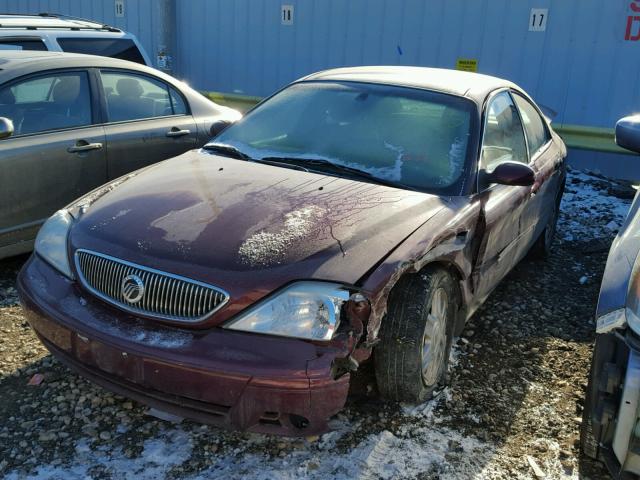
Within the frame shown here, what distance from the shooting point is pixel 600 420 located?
8.04ft

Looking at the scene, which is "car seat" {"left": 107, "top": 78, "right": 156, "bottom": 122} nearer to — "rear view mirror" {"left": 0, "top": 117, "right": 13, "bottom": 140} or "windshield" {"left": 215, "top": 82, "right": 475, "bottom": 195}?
"rear view mirror" {"left": 0, "top": 117, "right": 13, "bottom": 140}

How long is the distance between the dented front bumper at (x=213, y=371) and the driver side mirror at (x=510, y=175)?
1.56 metres

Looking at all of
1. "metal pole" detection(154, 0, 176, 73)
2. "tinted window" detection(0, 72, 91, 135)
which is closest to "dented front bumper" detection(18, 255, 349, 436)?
"tinted window" detection(0, 72, 91, 135)

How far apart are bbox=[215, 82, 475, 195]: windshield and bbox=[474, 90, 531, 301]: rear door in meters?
0.19

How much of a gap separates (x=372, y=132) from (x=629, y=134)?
1731mm

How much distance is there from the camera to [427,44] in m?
8.66

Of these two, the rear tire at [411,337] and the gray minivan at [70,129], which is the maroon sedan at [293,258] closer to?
the rear tire at [411,337]

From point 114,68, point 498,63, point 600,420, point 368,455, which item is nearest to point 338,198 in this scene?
point 368,455

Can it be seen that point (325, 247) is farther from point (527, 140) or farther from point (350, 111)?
point (527, 140)

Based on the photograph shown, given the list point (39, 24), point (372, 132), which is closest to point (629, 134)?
point (372, 132)

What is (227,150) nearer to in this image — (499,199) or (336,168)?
(336,168)

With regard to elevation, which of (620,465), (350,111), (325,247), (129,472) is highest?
(350,111)

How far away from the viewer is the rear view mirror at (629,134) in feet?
13.4

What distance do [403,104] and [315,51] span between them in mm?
5891
